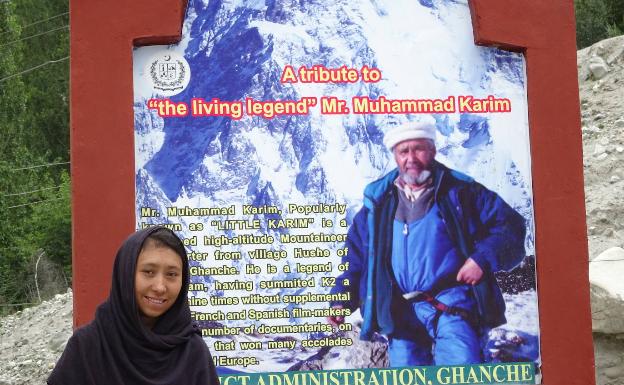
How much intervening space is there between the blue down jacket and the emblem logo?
3.60 feet

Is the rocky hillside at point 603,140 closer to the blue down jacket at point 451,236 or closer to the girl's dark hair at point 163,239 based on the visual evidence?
the blue down jacket at point 451,236

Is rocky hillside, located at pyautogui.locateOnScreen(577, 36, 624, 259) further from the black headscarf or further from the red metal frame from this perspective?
the black headscarf

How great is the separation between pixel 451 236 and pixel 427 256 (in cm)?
17

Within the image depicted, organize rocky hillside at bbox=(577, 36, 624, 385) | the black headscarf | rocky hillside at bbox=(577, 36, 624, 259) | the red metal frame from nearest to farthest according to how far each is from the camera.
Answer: the black headscarf, the red metal frame, rocky hillside at bbox=(577, 36, 624, 385), rocky hillside at bbox=(577, 36, 624, 259)

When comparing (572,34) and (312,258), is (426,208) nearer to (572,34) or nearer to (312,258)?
(312,258)

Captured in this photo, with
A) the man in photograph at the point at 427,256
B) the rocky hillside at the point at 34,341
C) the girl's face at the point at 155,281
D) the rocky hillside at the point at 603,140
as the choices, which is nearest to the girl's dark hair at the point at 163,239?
the girl's face at the point at 155,281

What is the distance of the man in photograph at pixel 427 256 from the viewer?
14.5 ft

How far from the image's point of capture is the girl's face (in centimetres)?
261

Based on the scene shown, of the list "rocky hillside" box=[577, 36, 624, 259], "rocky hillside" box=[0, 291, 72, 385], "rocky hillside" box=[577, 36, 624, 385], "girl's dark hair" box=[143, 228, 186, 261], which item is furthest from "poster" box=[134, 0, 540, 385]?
"rocky hillside" box=[577, 36, 624, 259]

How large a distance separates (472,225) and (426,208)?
10.0 inches

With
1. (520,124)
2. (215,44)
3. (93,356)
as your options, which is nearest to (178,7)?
(215,44)

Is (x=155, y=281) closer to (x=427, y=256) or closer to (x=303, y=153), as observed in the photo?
(x=303, y=153)

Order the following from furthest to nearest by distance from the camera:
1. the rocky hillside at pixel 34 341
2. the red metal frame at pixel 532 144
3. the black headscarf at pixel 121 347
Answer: the rocky hillside at pixel 34 341, the red metal frame at pixel 532 144, the black headscarf at pixel 121 347

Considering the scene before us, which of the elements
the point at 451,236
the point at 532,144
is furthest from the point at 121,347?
the point at 532,144
